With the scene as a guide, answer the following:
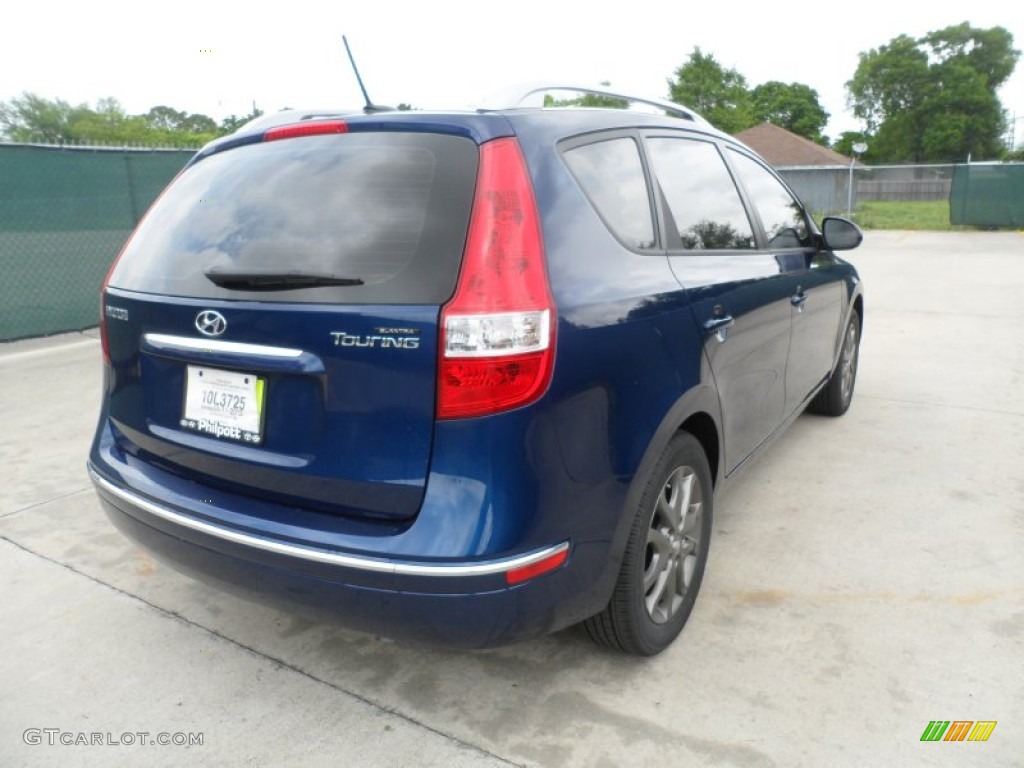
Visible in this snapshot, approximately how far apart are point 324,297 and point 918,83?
3265 inches

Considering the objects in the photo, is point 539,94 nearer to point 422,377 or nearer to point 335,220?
point 335,220

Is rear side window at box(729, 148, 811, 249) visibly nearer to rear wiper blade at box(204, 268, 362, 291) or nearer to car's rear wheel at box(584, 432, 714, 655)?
car's rear wheel at box(584, 432, 714, 655)

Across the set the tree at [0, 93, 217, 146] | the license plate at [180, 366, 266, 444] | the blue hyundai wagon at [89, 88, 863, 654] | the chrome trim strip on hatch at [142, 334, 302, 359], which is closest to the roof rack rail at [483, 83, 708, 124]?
the blue hyundai wagon at [89, 88, 863, 654]

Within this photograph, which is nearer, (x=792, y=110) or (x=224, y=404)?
(x=224, y=404)

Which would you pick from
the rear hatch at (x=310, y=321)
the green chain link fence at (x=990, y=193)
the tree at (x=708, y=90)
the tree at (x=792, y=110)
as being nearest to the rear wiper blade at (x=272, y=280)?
the rear hatch at (x=310, y=321)

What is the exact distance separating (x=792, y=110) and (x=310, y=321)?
8567 centimetres

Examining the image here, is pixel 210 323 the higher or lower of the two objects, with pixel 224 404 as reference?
higher

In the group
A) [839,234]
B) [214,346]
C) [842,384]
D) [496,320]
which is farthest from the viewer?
[842,384]

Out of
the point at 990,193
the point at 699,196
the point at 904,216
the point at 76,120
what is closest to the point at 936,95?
the point at 904,216

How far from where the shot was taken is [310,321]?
6.44 ft

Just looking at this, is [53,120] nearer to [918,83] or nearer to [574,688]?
[918,83]

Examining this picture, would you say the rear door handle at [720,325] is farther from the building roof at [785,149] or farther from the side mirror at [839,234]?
the building roof at [785,149]

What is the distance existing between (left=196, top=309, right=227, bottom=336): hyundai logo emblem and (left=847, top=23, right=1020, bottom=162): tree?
255 feet

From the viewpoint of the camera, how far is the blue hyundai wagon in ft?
6.13
